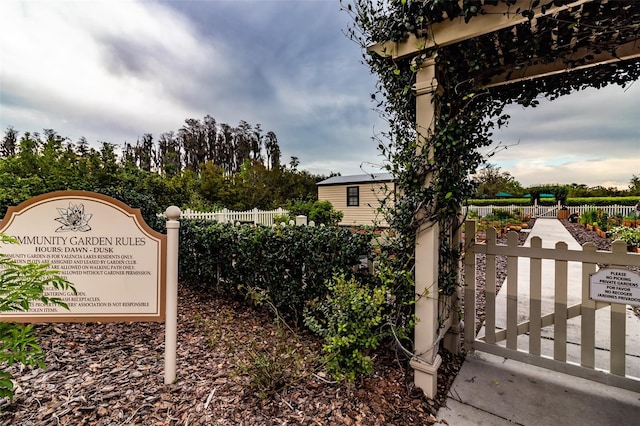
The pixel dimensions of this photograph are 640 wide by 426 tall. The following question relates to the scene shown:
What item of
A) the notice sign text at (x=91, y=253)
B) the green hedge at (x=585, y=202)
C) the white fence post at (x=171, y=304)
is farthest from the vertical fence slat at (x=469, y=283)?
the green hedge at (x=585, y=202)

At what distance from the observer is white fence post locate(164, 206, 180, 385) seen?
2006 millimetres

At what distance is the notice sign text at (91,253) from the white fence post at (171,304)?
74 millimetres

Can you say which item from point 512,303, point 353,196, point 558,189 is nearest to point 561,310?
point 512,303

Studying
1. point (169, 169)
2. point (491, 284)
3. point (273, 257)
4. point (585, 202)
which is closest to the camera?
point (491, 284)

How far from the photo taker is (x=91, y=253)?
2.04m

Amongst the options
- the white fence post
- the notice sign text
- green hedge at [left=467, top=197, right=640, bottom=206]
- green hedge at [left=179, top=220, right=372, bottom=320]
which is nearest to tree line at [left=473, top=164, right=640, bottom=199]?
green hedge at [left=467, top=197, right=640, bottom=206]

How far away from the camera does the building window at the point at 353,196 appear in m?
16.6

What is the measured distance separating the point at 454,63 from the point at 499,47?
12.8 inches

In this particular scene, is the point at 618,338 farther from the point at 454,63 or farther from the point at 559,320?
the point at 454,63

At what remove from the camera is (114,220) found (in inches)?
80.7

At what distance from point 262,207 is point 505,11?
13558mm

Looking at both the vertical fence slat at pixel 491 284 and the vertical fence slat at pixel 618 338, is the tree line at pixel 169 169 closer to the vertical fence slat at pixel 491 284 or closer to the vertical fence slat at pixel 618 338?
the vertical fence slat at pixel 491 284

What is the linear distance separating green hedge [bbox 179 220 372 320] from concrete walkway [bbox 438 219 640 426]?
125cm

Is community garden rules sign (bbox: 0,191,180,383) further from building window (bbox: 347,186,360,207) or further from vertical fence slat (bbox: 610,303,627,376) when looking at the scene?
building window (bbox: 347,186,360,207)
